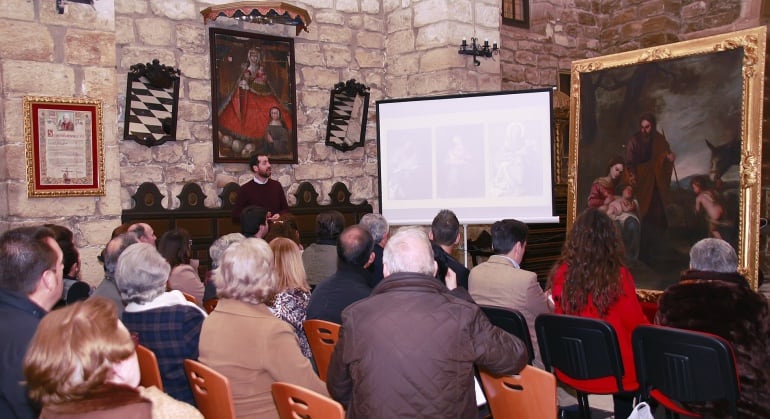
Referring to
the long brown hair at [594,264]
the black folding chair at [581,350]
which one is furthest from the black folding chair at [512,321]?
Result: the long brown hair at [594,264]

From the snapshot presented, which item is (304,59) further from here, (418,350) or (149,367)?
(418,350)

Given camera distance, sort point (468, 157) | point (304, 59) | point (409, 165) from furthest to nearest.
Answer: point (304, 59), point (409, 165), point (468, 157)

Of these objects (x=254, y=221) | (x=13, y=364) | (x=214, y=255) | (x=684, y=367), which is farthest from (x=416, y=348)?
(x=254, y=221)

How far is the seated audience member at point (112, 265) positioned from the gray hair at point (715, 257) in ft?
8.78

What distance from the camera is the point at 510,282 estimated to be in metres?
3.49

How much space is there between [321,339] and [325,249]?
1416 mm

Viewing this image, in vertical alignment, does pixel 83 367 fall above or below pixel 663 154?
below

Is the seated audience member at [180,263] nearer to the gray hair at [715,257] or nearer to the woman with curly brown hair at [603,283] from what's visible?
the woman with curly brown hair at [603,283]

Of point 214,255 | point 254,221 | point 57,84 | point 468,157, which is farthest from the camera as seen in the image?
point 468,157

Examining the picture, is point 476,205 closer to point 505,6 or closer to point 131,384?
point 505,6

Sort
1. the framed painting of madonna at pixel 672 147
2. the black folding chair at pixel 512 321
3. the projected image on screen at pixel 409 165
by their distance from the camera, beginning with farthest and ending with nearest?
the projected image on screen at pixel 409 165
the framed painting of madonna at pixel 672 147
the black folding chair at pixel 512 321

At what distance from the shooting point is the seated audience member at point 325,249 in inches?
177

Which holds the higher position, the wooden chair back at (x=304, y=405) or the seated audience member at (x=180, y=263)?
the seated audience member at (x=180, y=263)

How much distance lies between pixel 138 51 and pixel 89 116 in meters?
1.06
